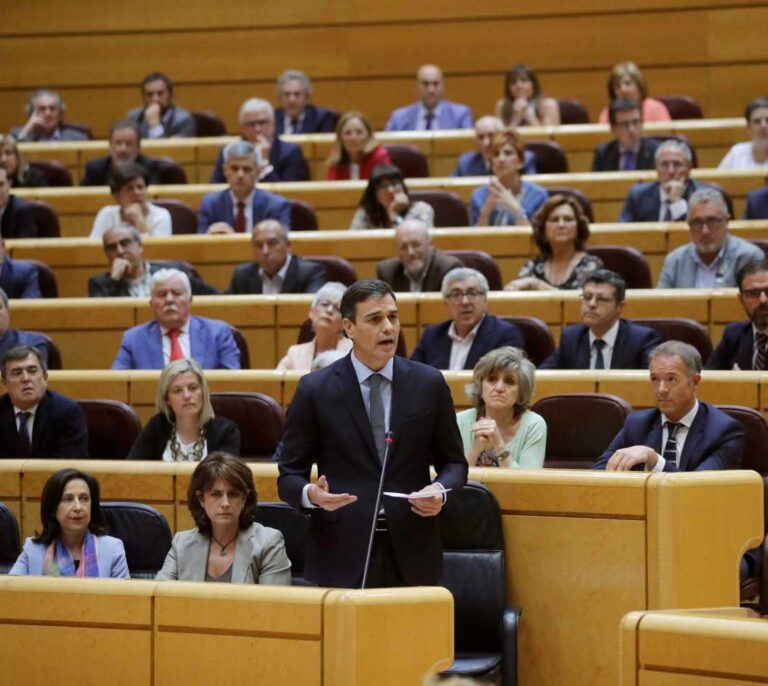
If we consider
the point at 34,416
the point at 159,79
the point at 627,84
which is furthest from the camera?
the point at 159,79

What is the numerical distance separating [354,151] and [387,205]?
61 centimetres

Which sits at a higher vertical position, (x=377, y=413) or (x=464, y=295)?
(x=464, y=295)

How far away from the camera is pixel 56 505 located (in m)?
2.62

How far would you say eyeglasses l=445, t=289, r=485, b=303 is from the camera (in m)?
3.53

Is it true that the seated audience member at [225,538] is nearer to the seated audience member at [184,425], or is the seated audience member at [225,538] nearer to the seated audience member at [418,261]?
the seated audience member at [184,425]

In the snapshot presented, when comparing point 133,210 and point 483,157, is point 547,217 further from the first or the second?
point 133,210

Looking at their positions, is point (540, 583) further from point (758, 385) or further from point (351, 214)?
point (351, 214)

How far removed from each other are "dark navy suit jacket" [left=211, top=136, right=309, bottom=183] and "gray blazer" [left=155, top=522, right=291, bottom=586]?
303 cm

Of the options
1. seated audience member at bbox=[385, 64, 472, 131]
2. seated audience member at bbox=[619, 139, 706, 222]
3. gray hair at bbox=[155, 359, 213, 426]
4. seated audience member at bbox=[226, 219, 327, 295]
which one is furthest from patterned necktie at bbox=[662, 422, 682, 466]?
seated audience member at bbox=[385, 64, 472, 131]

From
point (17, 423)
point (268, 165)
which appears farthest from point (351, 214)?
point (17, 423)

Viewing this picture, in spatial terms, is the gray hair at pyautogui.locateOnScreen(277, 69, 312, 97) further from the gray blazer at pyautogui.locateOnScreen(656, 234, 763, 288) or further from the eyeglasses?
the eyeglasses

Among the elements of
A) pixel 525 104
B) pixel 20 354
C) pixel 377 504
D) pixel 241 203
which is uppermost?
pixel 525 104

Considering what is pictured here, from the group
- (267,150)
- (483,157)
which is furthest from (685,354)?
(267,150)

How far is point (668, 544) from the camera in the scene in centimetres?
233
